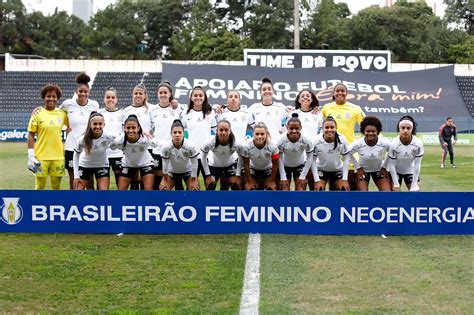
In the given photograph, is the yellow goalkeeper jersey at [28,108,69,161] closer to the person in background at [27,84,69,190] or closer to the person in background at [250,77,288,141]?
the person in background at [27,84,69,190]

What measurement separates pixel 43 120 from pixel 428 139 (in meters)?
27.4

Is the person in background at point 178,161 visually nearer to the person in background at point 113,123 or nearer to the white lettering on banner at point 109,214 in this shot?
the white lettering on banner at point 109,214

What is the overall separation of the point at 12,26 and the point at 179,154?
70.6 m

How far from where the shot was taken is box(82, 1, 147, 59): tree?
232ft

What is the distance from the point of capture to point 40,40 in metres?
76.0

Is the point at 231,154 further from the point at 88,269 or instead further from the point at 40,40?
the point at 40,40

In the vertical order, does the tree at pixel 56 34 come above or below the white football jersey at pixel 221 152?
above

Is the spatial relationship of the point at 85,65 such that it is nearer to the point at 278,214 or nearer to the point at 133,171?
the point at 133,171

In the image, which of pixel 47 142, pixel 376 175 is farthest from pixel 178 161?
pixel 376 175

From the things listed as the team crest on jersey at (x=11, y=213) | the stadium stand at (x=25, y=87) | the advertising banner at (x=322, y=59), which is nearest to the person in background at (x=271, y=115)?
the team crest on jersey at (x=11, y=213)

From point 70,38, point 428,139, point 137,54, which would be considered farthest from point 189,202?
point 70,38

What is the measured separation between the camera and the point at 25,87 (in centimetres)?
4659

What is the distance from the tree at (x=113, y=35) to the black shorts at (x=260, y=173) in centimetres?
6197

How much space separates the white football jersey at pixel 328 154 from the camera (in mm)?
10078
